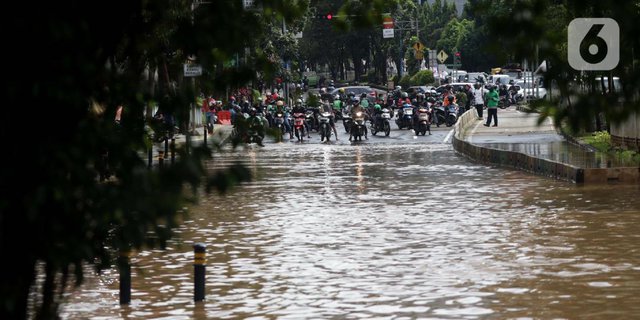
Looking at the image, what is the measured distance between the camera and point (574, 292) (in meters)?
13.0

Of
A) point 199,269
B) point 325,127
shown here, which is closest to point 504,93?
point 325,127

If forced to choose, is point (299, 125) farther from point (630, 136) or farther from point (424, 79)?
point (424, 79)

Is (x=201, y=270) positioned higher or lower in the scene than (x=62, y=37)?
lower

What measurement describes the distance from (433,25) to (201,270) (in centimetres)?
13649

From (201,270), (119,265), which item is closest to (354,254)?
(201,270)

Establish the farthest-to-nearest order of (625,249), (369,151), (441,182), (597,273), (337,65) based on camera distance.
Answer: (337,65) < (369,151) < (441,182) < (625,249) < (597,273)

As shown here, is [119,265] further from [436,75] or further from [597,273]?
[436,75]

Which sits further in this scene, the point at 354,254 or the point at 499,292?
the point at 354,254

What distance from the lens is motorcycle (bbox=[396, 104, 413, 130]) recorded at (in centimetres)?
5399

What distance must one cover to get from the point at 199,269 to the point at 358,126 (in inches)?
1389

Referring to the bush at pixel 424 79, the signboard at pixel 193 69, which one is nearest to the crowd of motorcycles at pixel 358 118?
the signboard at pixel 193 69

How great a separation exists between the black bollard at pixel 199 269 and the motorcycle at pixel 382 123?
125ft

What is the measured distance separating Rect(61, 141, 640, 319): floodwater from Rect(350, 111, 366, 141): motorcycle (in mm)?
20400

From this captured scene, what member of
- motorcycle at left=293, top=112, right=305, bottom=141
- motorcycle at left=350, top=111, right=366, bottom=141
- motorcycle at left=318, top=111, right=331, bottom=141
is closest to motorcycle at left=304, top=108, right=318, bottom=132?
motorcycle at left=293, top=112, right=305, bottom=141
